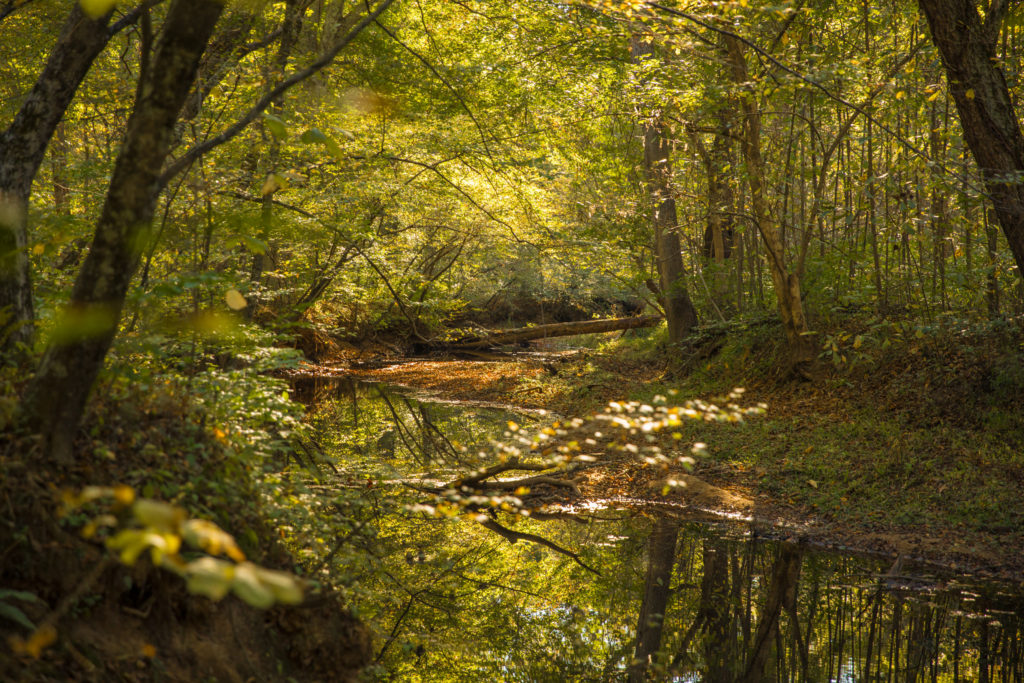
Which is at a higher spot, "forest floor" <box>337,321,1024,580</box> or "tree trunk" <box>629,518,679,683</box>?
"forest floor" <box>337,321,1024,580</box>

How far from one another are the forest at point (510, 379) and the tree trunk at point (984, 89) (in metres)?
0.03

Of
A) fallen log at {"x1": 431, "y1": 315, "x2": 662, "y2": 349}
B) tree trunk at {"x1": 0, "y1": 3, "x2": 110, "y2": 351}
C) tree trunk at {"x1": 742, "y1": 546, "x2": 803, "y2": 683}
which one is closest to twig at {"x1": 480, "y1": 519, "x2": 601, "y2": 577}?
tree trunk at {"x1": 742, "y1": 546, "x2": 803, "y2": 683}

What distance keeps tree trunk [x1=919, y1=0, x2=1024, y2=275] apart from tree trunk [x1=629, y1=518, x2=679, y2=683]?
442 cm

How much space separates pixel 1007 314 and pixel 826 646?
5400 mm

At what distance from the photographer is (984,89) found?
648cm

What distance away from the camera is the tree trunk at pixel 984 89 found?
6.46 meters

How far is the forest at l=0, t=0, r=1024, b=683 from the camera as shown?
2.90m

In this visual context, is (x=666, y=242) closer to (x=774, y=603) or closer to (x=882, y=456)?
(x=882, y=456)

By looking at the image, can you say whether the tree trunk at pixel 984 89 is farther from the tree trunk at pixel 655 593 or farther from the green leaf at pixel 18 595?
the green leaf at pixel 18 595

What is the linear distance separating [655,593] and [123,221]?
484 cm

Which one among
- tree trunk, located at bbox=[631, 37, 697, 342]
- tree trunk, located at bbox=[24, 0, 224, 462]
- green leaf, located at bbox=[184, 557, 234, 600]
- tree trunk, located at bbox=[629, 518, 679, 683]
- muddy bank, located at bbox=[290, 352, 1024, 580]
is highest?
tree trunk, located at bbox=[631, 37, 697, 342]

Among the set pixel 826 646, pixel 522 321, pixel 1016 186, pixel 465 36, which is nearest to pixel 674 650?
pixel 826 646

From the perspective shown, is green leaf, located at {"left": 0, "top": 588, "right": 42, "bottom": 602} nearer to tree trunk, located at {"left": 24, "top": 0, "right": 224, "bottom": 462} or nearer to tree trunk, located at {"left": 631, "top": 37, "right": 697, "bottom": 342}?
tree trunk, located at {"left": 24, "top": 0, "right": 224, "bottom": 462}

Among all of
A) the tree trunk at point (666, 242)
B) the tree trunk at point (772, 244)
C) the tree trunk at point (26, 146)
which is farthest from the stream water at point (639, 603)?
the tree trunk at point (666, 242)
